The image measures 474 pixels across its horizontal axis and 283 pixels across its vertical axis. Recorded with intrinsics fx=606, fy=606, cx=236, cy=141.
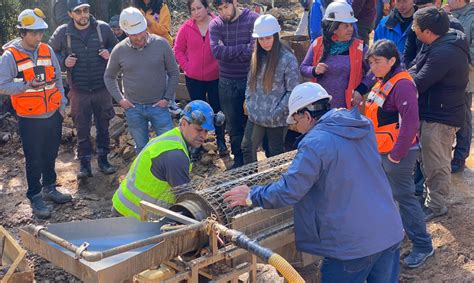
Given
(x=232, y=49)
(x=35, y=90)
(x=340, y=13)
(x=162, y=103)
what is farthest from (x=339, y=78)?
(x=35, y=90)

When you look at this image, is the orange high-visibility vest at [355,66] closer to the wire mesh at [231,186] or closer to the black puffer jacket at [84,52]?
the wire mesh at [231,186]

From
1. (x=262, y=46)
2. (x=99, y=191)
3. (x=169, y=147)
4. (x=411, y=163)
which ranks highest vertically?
(x=262, y=46)

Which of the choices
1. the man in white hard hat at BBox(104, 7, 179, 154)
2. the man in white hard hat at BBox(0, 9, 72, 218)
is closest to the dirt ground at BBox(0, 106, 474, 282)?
the man in white hard hat at BBox(0, 9, 72, 218)

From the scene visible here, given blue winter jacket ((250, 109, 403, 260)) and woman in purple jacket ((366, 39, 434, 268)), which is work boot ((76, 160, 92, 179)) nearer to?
woman in purple jacket ((366, 39, 434, 268))

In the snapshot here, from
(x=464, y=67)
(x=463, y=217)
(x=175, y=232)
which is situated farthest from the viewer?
(x=463, y=217)

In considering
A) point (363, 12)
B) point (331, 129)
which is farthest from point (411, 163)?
point (363, 12)

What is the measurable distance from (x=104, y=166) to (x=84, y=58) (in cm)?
148

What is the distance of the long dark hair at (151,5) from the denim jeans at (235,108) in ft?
6.42

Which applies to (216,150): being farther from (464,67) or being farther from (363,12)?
(464,67)

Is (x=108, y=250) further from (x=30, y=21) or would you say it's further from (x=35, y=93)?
(x=30, y=21)

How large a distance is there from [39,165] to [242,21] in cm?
285

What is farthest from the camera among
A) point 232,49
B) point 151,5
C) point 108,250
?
point 151,5

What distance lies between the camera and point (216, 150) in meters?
8.07

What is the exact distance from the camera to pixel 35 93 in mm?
6656
